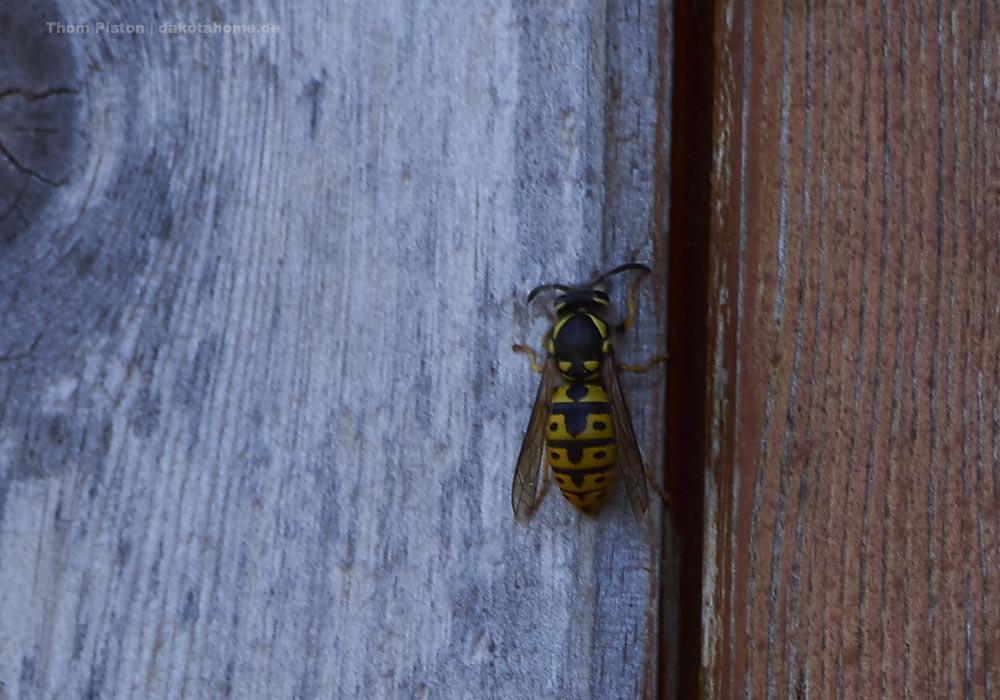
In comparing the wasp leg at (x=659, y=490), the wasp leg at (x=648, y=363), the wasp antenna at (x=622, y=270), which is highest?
the wasp antenna at (x=622, y=270)

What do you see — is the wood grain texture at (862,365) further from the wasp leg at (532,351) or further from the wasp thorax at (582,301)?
the wasp leg at (532,351)

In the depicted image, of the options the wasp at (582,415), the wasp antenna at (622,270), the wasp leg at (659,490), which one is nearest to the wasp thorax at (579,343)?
the wasp at (582,415)

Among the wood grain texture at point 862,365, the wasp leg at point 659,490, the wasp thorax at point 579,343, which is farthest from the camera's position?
the wasp thorax at point 579,343

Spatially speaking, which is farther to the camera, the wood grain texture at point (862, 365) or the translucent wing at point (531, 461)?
the translucent wing at point (531, 461)

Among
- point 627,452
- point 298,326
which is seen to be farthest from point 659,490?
point 298,326

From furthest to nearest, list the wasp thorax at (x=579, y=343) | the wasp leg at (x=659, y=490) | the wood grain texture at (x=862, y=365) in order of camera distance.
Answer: the wasp thorax at (x=579, y=343) → the wasp leg at (x=659, y=490) → the wood grain texture at (x=862, y=365)

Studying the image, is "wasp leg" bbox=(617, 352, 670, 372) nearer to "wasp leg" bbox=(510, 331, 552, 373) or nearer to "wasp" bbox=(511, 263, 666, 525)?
"wasp" bbox=(511, 263, 666, 525)
